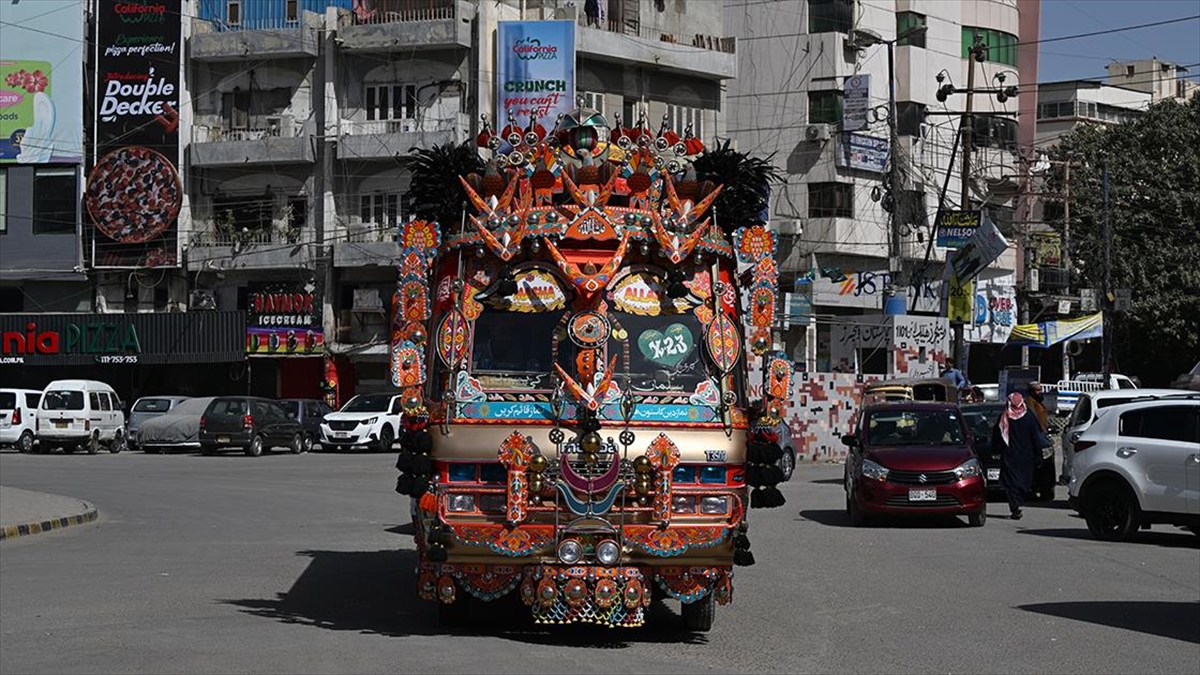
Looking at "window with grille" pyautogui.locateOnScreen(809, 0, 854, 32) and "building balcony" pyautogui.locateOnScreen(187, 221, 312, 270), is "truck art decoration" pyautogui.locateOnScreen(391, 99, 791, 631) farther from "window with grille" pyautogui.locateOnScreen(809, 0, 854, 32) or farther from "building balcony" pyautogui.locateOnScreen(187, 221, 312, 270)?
"window with grille" pyautogui.locateOnScreen(809, 0, 854, 32)

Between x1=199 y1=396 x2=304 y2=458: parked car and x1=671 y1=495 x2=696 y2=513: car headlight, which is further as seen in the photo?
x1=199 y1=396 x2=304 y2=458: parked car

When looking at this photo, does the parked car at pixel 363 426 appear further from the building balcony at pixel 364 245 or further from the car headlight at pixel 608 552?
the car headlight at pixel 608 552

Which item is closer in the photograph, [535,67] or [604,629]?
[604,629]

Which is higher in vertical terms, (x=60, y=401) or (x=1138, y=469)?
(x=1138, y=469)

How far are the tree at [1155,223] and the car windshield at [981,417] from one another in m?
33.8

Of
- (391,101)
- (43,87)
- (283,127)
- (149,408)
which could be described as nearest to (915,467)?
(149,408)

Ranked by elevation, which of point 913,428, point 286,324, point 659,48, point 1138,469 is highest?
point 659,48

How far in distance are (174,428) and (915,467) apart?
2931cm

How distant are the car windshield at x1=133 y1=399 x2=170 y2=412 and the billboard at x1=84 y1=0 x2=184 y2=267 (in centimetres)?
869

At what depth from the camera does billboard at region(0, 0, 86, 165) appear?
56188 millimetres

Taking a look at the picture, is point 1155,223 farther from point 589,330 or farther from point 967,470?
point 589,330

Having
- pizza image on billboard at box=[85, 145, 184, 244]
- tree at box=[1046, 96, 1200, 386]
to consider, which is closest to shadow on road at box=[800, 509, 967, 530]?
pizza image on billboard at box=[85, 145, 184, 244]

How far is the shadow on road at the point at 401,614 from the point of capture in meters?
12.4

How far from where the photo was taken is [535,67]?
5225 centimetres
